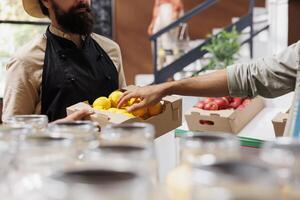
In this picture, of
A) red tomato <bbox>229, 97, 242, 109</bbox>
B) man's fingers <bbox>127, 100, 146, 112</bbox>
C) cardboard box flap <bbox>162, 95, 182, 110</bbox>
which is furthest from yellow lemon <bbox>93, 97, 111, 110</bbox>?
red tomato <bbox>229, 97, 242, 109</bbox>

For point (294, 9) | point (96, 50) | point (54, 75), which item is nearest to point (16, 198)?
point (54, 75)

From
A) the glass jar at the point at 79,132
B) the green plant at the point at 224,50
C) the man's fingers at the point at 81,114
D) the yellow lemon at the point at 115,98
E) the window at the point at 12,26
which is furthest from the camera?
the green plant at the point at 224,50

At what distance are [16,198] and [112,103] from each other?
129cm

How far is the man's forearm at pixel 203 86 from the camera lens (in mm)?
1898

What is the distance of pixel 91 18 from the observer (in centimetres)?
258

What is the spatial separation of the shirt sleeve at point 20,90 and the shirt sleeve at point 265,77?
95 cm

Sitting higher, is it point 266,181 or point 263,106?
point 266,181

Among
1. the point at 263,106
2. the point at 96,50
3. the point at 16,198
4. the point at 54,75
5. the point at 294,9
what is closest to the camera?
the point at 16,198

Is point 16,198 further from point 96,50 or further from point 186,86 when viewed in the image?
point 96,50

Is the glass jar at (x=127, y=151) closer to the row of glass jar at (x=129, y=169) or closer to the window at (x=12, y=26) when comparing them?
the row of glass jar at (x=129, y=169)

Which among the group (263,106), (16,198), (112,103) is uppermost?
(16,198)

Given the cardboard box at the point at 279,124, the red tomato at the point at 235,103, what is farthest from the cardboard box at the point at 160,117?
the red tomato at the point at 235,103

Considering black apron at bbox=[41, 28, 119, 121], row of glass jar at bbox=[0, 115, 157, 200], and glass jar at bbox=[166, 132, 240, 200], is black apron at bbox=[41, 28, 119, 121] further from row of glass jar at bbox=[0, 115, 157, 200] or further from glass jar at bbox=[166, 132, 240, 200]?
glass jar at bbox=[166, 132, 240, 200]

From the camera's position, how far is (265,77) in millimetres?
1885
